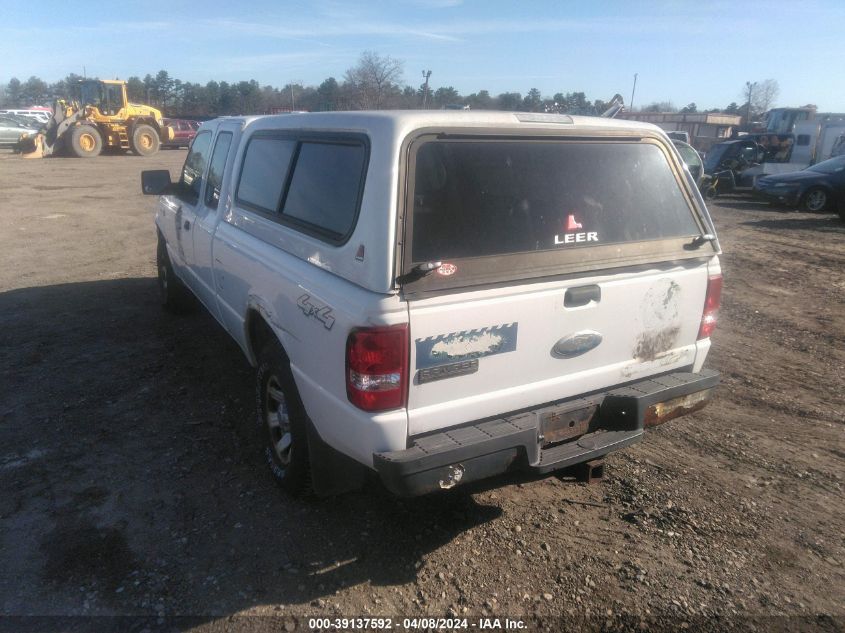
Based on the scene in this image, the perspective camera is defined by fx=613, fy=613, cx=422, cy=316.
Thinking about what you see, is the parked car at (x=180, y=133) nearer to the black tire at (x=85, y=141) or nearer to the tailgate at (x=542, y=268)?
the black tire at (x=85, y=141)

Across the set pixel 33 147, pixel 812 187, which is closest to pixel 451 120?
pixel 812 187

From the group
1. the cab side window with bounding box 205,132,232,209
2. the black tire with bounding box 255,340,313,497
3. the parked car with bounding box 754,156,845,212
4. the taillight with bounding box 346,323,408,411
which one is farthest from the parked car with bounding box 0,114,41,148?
the taillight with bounding box 346,323,408,411

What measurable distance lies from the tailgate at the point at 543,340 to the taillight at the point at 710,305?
0.14ft

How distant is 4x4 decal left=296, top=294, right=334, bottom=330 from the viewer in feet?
8.45

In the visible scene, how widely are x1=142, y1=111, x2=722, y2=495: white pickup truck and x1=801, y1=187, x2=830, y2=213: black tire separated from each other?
14.4 meters

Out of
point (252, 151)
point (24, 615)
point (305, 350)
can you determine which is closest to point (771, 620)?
point (305, 350)

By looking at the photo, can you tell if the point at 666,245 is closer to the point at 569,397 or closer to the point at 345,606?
the point at 569,397

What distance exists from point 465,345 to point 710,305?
5.04ft

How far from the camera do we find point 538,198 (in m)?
2.80

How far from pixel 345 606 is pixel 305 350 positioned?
3.74 ft

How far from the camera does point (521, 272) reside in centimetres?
264

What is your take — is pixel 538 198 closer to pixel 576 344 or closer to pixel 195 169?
pixel 576 344

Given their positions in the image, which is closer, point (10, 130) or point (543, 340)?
point (543, 340)

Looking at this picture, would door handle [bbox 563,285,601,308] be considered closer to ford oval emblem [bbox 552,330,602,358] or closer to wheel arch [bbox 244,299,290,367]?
ford oval emblem [bbox 552,330,602,358]
